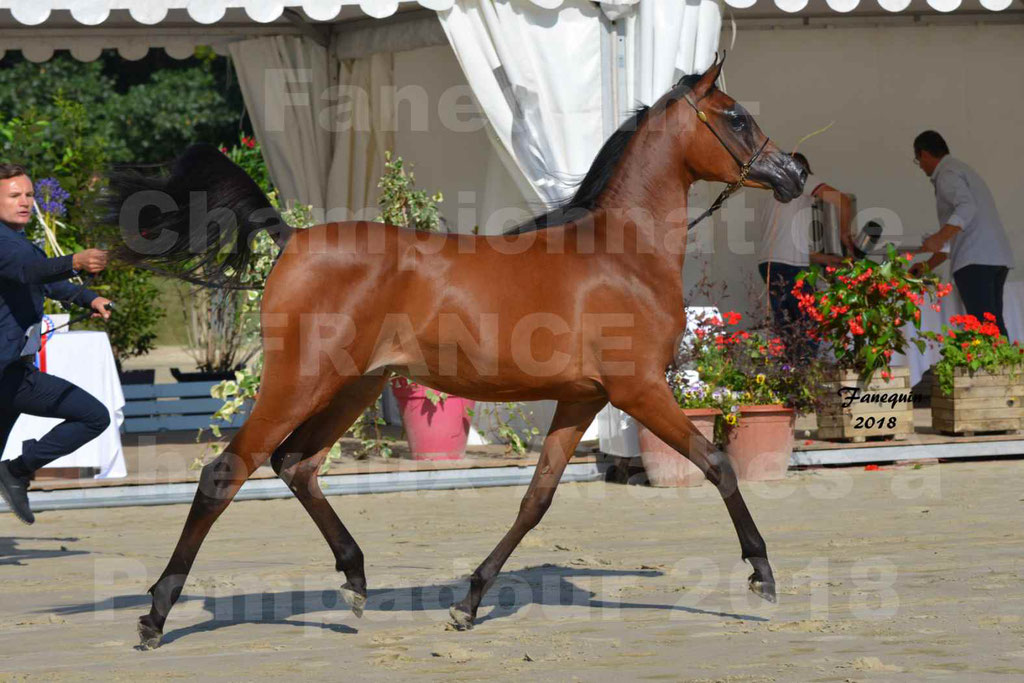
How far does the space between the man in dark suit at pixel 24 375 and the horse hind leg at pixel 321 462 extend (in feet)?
3.62

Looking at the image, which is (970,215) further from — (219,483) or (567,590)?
(219,483)

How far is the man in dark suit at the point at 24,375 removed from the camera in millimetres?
5543

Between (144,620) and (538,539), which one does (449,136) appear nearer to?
(538,539)

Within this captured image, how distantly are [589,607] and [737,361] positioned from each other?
3.42 metres

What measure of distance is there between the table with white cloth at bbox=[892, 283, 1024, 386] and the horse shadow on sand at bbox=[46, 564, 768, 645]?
5090mm

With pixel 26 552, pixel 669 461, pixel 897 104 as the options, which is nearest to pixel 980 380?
pixel 669 461

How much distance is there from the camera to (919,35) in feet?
35.6

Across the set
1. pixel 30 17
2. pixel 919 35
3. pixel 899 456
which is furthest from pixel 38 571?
pixel 919 35

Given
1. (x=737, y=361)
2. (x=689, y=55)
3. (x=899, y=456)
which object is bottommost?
(x=899, y=456)

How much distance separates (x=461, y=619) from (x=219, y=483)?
962 mm

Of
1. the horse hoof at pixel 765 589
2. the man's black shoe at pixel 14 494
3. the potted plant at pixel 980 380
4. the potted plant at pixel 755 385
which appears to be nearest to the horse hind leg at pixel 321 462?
the man's black shoe at pixel 14 494

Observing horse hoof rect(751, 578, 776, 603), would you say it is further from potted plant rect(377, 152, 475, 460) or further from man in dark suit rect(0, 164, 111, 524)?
potted plant rect(377, 152, 475, 460)

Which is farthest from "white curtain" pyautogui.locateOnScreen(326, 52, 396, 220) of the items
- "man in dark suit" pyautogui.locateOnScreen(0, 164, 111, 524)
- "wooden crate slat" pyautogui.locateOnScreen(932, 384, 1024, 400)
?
"man in dark suit" pyautogui.locateOnScreen(0, 164, 111, 524)

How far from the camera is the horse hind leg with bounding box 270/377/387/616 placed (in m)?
4.98
